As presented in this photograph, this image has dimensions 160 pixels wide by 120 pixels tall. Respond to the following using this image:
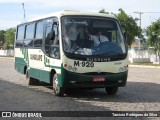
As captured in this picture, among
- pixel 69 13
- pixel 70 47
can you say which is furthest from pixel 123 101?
pixel 69 13

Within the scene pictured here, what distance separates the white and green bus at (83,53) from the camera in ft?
45.2

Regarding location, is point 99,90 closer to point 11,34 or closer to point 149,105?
point 149,105

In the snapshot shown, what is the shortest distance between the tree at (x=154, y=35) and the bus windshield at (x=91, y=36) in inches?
1282

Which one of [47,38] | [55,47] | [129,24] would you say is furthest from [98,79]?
[129,24]

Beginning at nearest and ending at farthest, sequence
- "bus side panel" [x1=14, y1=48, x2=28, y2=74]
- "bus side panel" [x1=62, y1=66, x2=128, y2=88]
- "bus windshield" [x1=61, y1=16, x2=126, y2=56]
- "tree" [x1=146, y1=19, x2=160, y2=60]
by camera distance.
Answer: "bus side panel" [x1=62, y1=66, x2=128, y2=88], "bus windshield" [x1=61, y1=16, x2=126, y2=56], "bus side panel" [x1=14, y1=48, x2=28, y2=74], "tree" [x1=146, y1=19, x2=160, y2=60]

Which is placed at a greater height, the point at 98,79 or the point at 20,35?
the point at 20,35

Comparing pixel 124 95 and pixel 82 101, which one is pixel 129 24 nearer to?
pixel 124 95

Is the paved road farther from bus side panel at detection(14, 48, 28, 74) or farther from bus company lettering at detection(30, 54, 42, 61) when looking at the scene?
bus side panel at detection(14, 48, 28, 74)

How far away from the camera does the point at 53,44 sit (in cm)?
1480

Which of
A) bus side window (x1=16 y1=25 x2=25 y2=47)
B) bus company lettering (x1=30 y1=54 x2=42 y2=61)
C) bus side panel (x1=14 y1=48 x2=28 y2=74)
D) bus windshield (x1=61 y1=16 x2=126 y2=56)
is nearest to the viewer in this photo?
bus windshield (x1=61 y1=16 x2=126 y2=56)

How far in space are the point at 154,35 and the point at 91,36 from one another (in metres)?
34.1

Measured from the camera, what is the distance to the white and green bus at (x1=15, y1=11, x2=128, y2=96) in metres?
13.8

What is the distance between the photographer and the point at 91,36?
47.1 feet

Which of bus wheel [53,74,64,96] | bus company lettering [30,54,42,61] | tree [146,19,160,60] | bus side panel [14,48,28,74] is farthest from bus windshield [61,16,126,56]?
tree [146,19,160,60]
